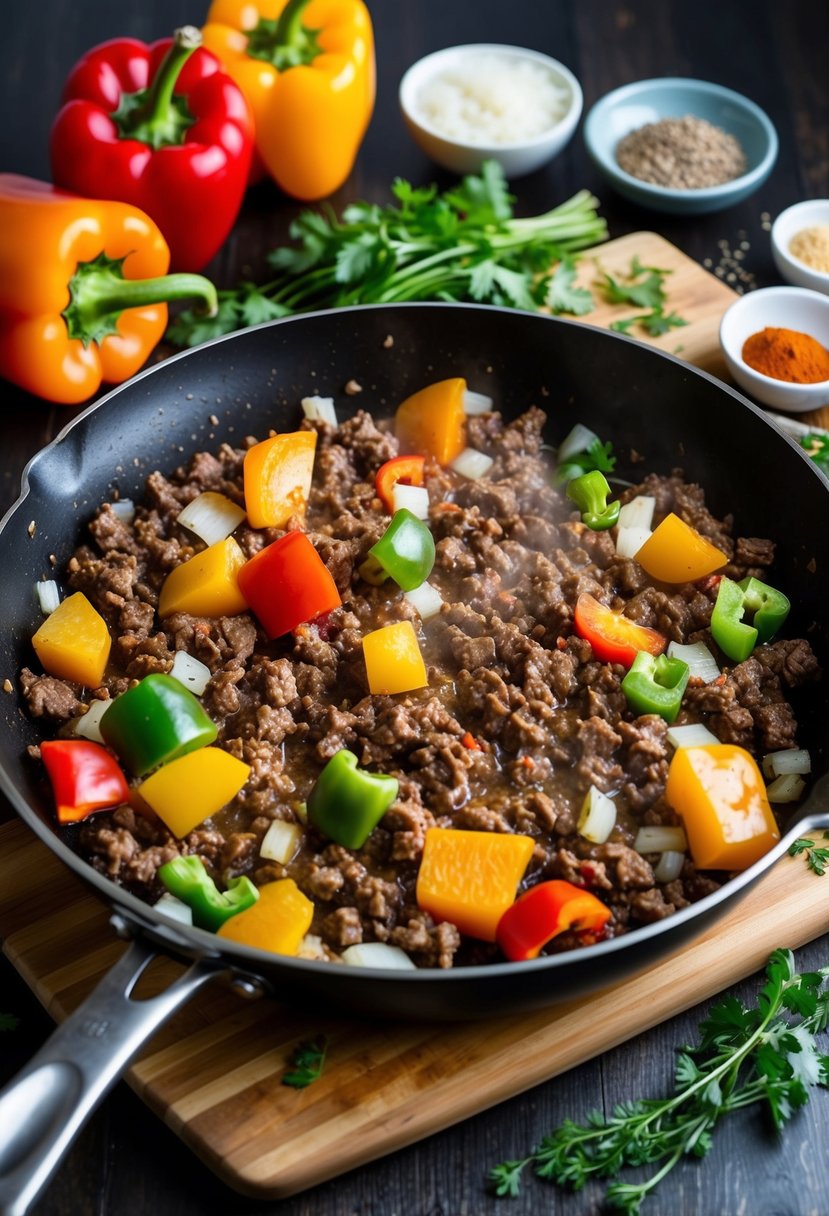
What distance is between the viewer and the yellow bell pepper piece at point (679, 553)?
4.07 metres

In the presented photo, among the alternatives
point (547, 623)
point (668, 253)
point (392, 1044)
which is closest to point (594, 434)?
point (547, 623)

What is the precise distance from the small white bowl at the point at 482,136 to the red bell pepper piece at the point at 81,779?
11.5ft

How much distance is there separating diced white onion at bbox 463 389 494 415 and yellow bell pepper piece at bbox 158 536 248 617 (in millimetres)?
1111

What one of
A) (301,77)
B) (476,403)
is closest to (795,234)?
(476,403)

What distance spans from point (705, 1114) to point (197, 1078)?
1.26 meters

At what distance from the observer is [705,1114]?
3.13m

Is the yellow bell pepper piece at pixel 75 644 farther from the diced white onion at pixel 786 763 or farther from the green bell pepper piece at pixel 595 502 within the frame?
the diced white onion at pixel 786 763

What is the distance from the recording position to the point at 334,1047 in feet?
10.5

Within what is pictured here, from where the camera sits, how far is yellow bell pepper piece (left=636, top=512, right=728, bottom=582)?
4074mm

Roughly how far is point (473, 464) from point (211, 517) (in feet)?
3.13

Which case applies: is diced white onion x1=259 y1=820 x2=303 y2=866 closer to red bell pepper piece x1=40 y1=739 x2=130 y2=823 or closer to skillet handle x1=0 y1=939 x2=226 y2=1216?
red bell pepper piece x1=40 y1=739 x2=130 y2=823

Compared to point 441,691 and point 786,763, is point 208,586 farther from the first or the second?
point 786,763

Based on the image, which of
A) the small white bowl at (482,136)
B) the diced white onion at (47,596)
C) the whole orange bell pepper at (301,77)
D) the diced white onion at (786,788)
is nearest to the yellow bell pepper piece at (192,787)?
the diced white onion at (47,596)

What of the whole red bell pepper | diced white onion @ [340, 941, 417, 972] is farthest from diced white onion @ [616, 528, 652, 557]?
the whole red bell pepper
